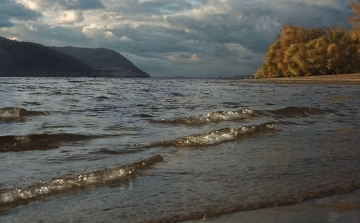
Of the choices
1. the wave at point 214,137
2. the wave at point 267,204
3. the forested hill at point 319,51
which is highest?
the forested hill at point 319,51

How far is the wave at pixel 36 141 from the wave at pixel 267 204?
15.0 feet

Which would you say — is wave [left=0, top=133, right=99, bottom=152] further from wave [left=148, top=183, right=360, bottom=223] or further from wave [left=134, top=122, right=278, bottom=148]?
wave [left=148, top=183, right=360, bottom=223]

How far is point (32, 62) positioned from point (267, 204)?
532 ft

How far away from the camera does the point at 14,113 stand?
45.5 feet

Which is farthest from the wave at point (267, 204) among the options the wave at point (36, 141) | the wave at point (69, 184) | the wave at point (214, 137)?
the wave at point (36, 141)

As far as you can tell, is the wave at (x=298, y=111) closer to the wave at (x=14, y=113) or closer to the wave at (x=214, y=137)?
the wave at (x=214, y=137)

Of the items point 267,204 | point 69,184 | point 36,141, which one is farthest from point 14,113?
point 267,204

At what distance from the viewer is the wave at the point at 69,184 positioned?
4934mm

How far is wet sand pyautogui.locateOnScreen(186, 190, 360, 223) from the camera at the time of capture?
415cm

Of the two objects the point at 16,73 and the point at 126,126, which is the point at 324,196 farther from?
the point at 16,73

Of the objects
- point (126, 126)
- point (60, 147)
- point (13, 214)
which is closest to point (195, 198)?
point (13, 214)

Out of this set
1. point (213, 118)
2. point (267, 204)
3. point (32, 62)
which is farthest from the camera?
point (32, 62)

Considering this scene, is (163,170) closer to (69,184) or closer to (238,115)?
(69,184)

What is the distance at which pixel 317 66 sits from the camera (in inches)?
2803
